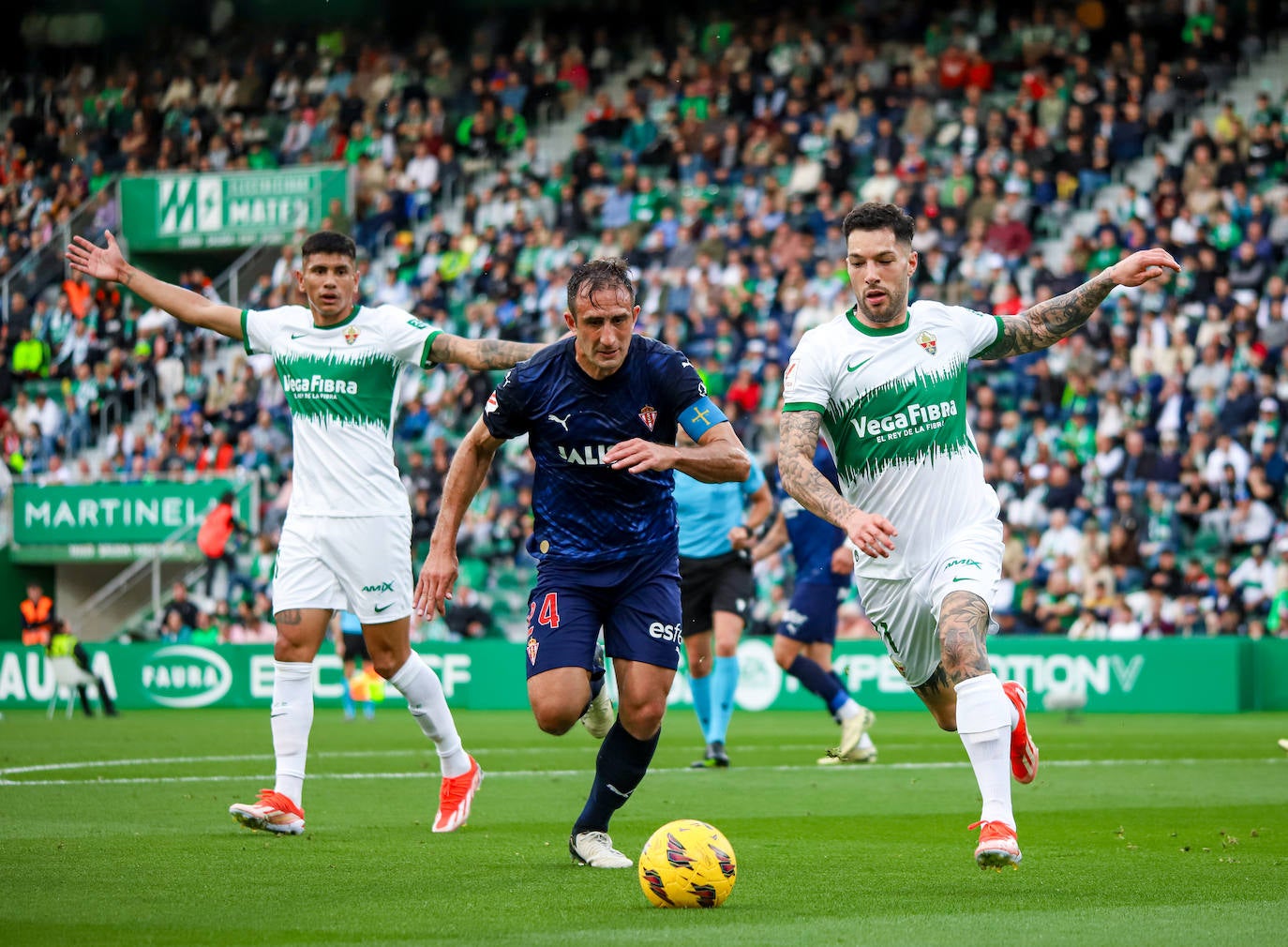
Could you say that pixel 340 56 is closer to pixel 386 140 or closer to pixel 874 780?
pixel 386 140

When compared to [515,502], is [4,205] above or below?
above

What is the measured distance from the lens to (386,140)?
33844mm

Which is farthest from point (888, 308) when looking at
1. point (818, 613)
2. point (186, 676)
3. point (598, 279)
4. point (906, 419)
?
point (186, 676)

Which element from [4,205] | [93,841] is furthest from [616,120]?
[93,841]

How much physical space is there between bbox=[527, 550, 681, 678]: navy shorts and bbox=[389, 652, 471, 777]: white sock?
2.00 metres

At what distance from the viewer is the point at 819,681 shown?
48.3 feet

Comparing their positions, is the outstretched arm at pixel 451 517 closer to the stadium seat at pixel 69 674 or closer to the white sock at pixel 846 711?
the white sock at pixel 846 711

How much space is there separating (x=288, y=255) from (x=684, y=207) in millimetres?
7220

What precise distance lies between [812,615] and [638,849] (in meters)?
6.40

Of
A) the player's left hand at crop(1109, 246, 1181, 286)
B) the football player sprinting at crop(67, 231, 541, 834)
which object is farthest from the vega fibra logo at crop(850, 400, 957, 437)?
the football player sprinting at crop(67, 231, 541, 834)

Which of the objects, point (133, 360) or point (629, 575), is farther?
point (133, 360)

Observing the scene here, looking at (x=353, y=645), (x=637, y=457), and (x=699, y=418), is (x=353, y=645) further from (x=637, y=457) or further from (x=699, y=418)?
(x=637, y=457)

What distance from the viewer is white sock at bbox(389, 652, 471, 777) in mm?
9859

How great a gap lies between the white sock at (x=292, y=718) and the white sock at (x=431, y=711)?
0.49m
